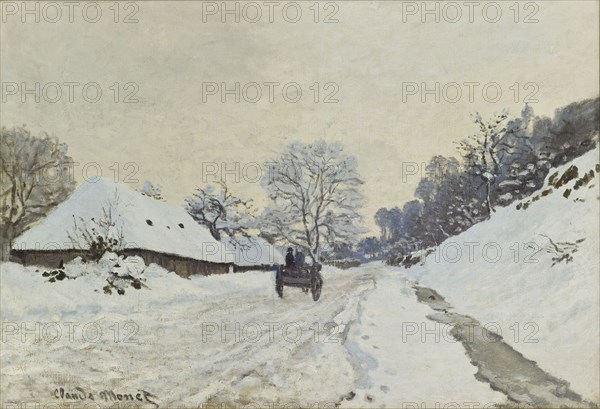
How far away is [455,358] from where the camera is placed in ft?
19.3

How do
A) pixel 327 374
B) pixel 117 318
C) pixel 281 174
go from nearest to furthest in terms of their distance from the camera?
pixel 327 374 < pixel 117 318 < pixel 281 174

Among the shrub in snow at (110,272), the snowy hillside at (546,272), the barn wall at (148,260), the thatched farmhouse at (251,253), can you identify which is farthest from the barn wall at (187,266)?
the snowy hillside at (546,272)

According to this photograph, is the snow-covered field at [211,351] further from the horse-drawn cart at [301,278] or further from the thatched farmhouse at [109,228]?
the thatched farmhouse at [109,228]

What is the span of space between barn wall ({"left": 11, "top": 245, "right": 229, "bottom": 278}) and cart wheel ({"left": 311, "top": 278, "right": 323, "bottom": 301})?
7.72ft

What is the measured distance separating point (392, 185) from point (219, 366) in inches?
133

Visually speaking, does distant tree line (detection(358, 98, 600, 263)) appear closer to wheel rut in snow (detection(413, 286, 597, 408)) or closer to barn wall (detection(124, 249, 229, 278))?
wheel rut in snow (detection(413, 286, 597, 408))

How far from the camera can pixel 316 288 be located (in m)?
7.53

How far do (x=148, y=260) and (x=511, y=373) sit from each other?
5749 mm

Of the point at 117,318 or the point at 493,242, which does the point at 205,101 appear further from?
the point at 493,242

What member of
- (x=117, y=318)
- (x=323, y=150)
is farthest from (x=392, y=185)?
(x=117, y=318)

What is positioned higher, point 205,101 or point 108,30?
point 108,30

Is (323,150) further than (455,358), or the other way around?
(323,150)

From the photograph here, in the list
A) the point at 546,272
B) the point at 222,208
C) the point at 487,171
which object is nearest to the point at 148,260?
the point at 222,208
